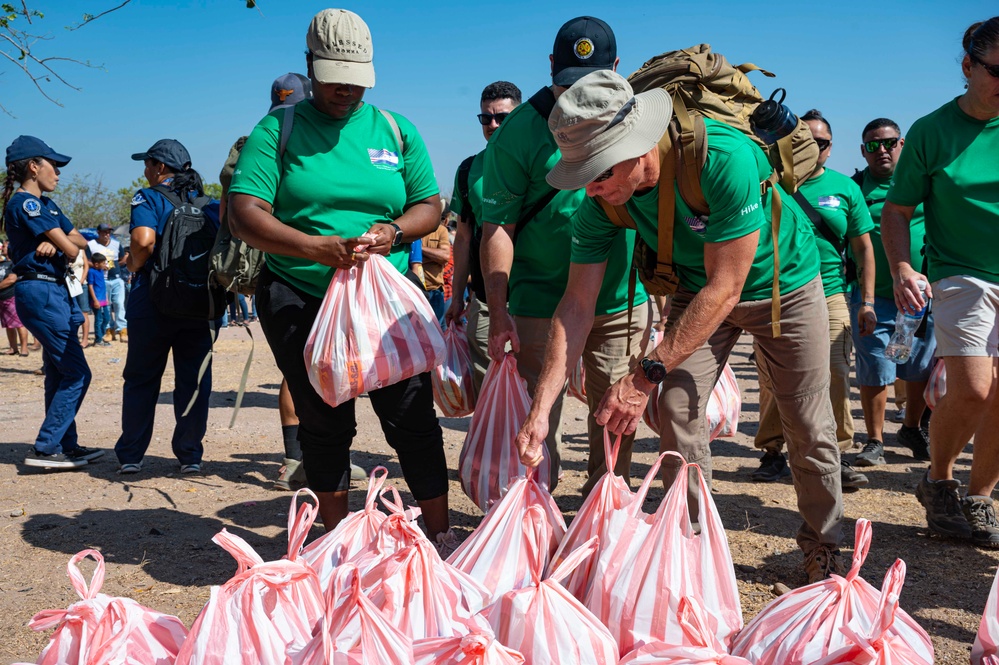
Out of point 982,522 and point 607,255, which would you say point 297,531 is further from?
point 982,522

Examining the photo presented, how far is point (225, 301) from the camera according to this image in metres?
5.39

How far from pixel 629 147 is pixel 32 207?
4765mm

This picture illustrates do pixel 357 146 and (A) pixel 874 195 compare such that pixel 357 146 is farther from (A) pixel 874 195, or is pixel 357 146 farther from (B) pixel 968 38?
(A) pixel 874 195

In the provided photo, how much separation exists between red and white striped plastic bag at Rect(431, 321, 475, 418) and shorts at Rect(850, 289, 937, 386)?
2.69 m

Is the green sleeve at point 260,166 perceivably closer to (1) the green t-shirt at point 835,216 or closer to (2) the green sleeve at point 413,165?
(2) the green sleeve at point 413,165

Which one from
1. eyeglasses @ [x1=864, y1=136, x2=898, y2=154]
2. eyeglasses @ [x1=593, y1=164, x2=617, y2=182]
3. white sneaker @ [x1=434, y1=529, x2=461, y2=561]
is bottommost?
white sneaker @ [x1=434, y1=529, x2=461, y2=561]

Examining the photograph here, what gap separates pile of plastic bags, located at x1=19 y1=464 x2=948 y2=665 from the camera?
2086 millimetres

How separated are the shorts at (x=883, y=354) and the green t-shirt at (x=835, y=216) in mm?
632

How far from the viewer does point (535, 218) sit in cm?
375

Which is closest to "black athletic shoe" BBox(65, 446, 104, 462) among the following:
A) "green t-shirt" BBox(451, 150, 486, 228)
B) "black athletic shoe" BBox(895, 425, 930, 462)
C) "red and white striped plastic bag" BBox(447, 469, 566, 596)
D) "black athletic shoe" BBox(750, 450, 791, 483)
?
"green t-shirt" BBox(451, 150, 486, 228)

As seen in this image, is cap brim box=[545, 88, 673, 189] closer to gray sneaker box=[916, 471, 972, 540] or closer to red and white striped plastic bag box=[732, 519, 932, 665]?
red and white striped plastic bag box=[732, 519, 932, 665]

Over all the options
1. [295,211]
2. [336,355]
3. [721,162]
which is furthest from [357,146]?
[721,162]

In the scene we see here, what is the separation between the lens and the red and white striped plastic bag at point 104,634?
2142mm

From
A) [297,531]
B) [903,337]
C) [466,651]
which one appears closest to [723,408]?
[903,337]
